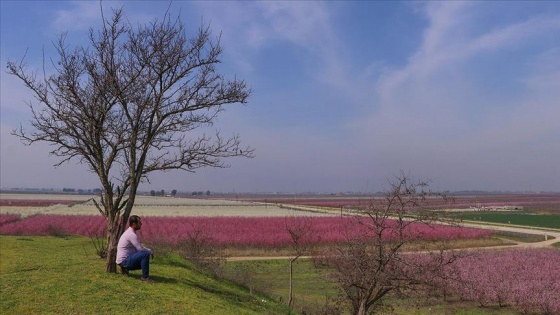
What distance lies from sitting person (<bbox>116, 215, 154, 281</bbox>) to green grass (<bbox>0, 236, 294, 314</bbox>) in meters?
0.21

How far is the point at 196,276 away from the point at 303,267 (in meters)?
12.8

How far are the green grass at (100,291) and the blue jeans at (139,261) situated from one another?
21 centimetres

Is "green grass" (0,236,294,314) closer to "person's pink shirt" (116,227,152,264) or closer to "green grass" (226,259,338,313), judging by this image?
"person's pink shirt" (116,227,152,264)

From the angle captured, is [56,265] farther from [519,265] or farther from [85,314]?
[519,265]

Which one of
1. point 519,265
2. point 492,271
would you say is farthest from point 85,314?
point 519,265

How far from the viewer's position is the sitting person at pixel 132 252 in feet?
28.8

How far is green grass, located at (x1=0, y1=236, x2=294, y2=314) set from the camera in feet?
24.5

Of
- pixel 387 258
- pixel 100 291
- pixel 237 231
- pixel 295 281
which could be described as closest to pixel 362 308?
pixel 387 258

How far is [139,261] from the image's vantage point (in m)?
9.05

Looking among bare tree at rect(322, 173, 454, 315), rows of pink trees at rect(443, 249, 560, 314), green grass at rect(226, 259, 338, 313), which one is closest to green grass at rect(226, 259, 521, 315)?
green grass at rect(226, 259, 338, 313)

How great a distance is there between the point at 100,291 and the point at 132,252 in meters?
1.04

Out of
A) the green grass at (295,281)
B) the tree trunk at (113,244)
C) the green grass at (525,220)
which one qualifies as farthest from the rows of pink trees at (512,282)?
the green grass at (525,220)

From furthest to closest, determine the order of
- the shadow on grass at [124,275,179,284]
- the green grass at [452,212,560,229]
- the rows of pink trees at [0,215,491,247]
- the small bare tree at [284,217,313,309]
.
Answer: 1. the green grass at [452,212,560,229]
2. the rows of pink trees at [0,215,491,247]
3. the small bare tree at [284,217,313,309]
4. the shadow on grass at [124,275,179,284]

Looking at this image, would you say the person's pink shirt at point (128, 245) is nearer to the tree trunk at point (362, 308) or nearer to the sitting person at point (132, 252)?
the sitting person at point (132, 252)
